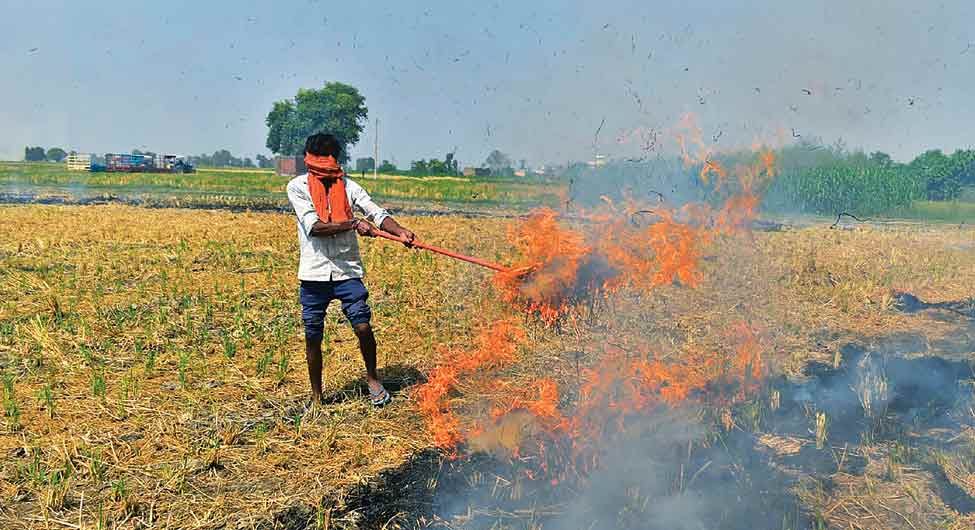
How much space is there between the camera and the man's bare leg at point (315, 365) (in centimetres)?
473

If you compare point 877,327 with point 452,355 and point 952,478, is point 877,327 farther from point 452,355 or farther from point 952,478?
point 452,355

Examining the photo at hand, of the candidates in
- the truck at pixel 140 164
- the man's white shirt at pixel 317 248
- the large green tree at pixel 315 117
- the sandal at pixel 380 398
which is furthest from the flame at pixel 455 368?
the truck at pixel 140 164

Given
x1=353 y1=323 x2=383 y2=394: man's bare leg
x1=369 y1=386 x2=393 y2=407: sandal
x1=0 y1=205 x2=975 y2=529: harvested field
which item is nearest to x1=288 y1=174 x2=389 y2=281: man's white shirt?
x1=353 y1=323 x2=383 y2=394: man's bare leg

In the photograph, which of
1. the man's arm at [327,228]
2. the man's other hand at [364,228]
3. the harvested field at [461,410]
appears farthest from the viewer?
the man's other hand at [364,228]

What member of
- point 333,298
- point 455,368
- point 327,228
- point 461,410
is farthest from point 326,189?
point 455,368

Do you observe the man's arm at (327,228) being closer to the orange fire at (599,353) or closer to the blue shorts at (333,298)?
the blue shorts at (333,298)

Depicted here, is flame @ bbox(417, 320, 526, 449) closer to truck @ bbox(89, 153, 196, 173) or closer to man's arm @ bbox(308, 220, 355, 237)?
man's arm @ bbox(308, 220, 355, 237)

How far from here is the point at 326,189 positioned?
15.1ft

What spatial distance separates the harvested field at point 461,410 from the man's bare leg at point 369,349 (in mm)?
202

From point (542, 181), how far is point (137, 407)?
7.44m

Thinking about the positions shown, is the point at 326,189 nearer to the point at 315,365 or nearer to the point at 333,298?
the point at 333,298

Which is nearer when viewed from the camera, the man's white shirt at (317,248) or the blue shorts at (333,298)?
the man's white shirt at (317,248)

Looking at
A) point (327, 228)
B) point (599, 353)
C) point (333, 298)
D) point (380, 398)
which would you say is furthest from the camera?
point (599, 353)

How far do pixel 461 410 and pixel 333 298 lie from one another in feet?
4.02
